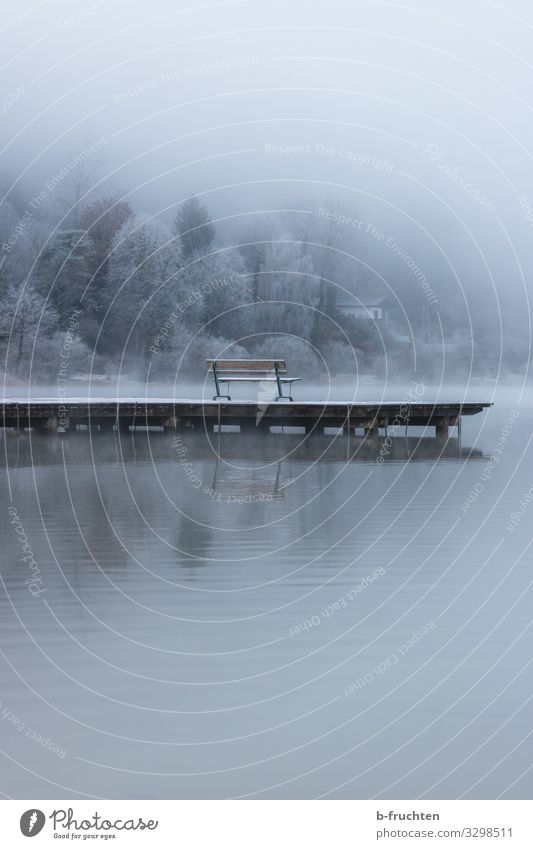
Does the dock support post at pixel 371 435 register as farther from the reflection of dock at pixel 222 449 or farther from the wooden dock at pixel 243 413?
the reflection of dock at pixel 222 449

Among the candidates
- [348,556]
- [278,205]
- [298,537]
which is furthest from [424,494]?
[278,205]

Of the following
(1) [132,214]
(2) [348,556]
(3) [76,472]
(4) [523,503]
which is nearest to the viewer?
(2) [348,556]

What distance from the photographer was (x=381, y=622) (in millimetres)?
10117

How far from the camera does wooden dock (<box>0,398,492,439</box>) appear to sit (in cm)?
→ 3031

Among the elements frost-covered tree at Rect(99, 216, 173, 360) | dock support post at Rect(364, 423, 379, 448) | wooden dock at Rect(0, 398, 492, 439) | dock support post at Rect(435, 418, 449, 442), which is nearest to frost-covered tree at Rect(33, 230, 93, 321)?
frost-covered tree at Rect(99, 216, 173, 360)

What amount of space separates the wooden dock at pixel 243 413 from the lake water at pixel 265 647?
456 inches

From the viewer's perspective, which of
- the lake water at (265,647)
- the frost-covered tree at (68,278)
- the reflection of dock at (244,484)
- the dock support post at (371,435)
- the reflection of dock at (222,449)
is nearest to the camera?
the lake water at (265,647)

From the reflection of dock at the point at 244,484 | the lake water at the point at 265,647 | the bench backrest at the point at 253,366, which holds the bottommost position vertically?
the lake water at the point at 265,647

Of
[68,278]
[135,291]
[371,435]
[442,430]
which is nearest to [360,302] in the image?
[135,291]

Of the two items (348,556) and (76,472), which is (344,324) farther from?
(348,556)

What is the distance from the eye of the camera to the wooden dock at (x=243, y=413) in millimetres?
30312

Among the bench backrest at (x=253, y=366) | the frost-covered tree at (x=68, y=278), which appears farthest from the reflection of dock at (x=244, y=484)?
the frost-covered tree at (x=68, y=278)

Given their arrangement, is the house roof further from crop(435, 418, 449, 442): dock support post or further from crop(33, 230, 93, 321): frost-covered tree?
crop(435, 418, 449, 442): dock support post

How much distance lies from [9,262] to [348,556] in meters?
64.0
